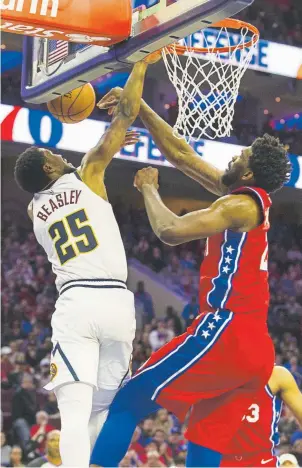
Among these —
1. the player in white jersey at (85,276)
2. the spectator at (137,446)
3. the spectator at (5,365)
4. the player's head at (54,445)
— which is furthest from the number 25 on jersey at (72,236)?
the spectator at (5,365)

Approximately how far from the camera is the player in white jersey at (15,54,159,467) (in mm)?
4789

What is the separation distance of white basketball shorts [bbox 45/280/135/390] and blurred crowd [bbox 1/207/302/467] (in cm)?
269

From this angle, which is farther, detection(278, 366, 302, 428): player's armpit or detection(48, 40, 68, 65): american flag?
detection(48, 40, 68, 65): american flag

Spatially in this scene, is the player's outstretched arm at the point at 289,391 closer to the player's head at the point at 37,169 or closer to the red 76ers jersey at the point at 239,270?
the red 76ers jersey at the point at 239,270

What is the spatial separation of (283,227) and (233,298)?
12.6m

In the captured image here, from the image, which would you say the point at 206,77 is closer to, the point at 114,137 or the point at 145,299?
the point at 114,137

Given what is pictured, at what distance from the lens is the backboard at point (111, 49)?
471 centimetres

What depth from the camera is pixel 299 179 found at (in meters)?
14.0

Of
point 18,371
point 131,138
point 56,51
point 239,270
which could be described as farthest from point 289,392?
point 18,371

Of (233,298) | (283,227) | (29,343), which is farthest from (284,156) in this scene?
(283,227)

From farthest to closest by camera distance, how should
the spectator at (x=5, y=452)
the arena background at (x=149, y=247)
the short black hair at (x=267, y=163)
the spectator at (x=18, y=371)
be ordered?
1. the spectator at (x=18, y=371)
2. the arena background at (x=149, y=247)
3. the spectator at (x=5, y=452)
4. the short black hair at (x=267, y=163)

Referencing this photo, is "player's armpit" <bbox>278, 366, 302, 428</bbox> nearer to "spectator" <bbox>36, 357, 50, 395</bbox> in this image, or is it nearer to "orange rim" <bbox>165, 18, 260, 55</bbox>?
"orange rim" <bbox>165, 18, 260, 55</bbox>

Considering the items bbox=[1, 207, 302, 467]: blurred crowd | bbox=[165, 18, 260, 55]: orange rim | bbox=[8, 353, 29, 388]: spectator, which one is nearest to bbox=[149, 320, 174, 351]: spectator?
bbox=[1, 207, 302, 467]: blurred crowd

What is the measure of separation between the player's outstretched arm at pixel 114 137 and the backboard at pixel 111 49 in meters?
0.14
